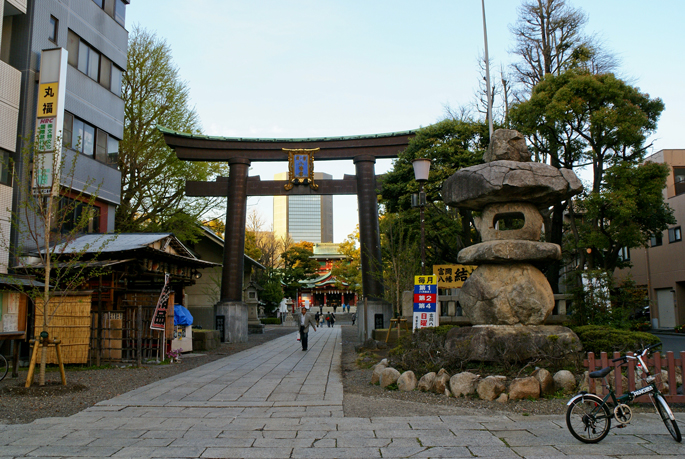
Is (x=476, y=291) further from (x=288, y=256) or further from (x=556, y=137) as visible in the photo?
(x=288, y=256)

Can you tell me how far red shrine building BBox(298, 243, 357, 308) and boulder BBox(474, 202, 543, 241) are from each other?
4457 centimetres

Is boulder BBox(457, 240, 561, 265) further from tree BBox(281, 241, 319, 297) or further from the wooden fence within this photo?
tree BBox(281, 241, 319, 297)

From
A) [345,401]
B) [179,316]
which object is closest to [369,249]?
[179,316]

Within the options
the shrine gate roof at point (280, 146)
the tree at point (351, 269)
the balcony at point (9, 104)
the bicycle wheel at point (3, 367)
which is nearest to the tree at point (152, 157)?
the shrine gate roof at point (280, 146)

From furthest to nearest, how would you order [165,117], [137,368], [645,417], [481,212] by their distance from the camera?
[165,117], [137,368], [481,212], [645,417]

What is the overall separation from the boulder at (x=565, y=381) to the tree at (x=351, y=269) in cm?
3963

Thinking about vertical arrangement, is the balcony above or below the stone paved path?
above

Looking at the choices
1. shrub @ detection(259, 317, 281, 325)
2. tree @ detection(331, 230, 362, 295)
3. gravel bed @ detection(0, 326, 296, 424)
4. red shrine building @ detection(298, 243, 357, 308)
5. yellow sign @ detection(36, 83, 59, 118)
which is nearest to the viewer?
gravel bed @ detection(0, 326, 296, 424)

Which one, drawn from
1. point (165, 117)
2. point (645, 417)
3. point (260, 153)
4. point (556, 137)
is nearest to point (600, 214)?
point (556, 137)

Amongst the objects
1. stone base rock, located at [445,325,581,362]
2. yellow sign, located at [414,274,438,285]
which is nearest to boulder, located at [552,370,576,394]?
stone base rock, located at [445,325,581,362]

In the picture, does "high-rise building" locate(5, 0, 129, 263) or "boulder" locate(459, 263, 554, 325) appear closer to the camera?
"boulder" locate(459, 263, 554, 325)

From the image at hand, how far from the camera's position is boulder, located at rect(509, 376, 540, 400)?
25.9 feet

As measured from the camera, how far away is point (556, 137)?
59.9 feet

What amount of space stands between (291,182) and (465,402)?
1602 centimetres
